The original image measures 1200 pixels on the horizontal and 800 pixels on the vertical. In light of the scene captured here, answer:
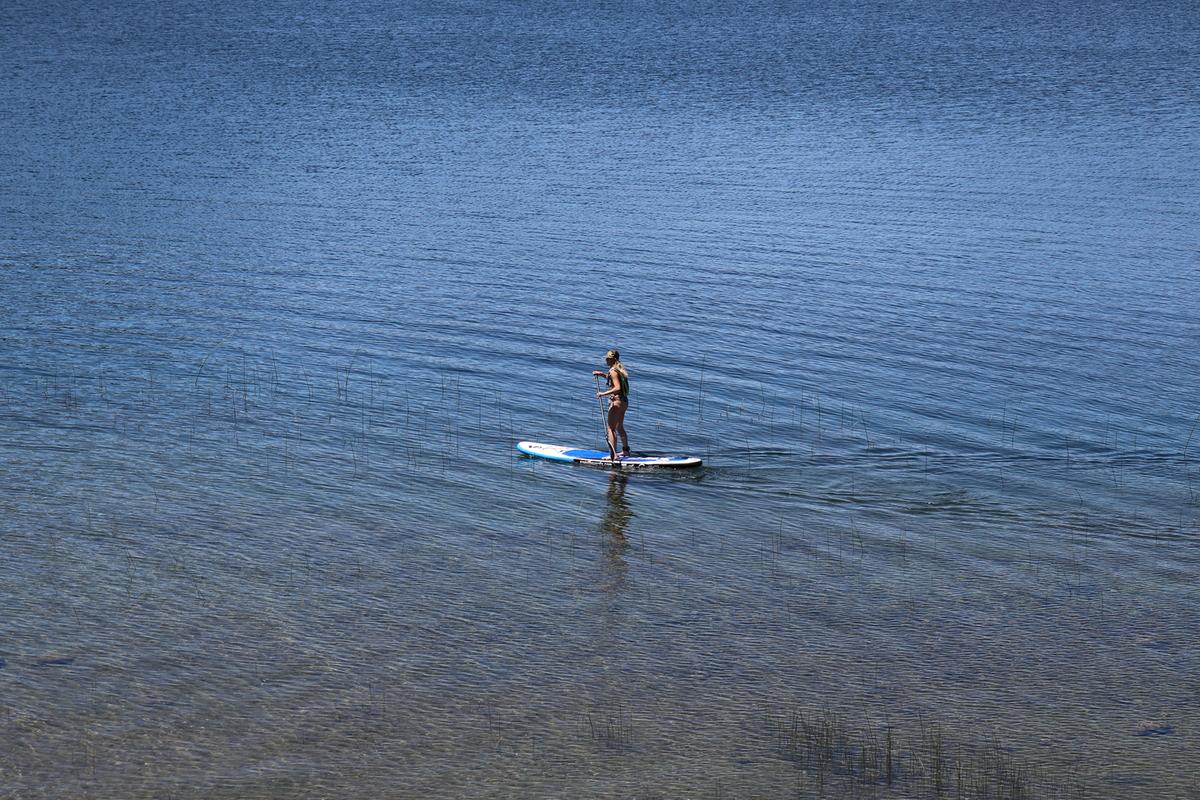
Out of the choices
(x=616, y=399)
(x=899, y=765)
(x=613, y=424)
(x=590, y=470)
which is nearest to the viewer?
(x=899, y=765)

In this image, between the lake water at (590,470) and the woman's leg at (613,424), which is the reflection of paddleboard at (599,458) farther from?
the lake water at (590,470)

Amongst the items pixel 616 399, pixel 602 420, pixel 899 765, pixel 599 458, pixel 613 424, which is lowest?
pixel 899 765

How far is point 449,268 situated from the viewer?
3934cm

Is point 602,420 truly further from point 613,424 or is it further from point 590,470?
point 590,470

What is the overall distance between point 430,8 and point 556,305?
252 feet

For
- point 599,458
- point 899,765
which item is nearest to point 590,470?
point 599,458

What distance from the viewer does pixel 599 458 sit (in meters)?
24.0

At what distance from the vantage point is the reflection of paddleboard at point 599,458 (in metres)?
23.8

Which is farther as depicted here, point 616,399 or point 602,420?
point 602,420

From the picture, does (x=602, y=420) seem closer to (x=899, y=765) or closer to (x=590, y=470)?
(x=590, y=470)

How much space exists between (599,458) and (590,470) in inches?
10.8

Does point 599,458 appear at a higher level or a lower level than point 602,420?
lower

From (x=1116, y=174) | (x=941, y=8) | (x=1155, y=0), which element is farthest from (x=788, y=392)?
(x=1155, y=0)

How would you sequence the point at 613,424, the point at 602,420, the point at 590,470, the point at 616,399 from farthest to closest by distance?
1. the point at 602,420
2. the point at 613,424
3. the point at 616,399
4. the point at 590,470
